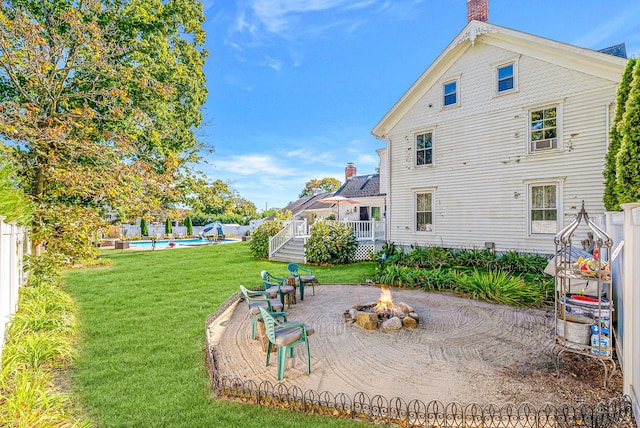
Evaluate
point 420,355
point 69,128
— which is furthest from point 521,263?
point 69,128

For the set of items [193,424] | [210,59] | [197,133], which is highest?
[210,59]

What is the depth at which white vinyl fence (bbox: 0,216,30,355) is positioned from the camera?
383 cm

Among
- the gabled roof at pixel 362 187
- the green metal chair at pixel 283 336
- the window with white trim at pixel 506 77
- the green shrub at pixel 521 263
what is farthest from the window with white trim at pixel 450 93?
the green metal chair at pixel 283 336

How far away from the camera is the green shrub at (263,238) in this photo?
1705 centimetres

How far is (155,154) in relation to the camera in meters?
14.0

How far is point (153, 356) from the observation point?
15.4 ft

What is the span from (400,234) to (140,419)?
1286 cm

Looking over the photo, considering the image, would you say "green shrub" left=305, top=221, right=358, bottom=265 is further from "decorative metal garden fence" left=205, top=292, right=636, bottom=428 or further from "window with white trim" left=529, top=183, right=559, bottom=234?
"decorative metal garden fence" left=205, top=292, right=636, bottom=428

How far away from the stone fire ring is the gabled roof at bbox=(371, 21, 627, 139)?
854cm

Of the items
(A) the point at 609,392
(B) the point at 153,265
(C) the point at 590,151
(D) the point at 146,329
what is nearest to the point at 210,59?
(B) the point at 153,265

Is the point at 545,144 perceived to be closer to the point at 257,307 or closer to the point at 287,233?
the point at 257,307

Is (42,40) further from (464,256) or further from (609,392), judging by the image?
(464,256)

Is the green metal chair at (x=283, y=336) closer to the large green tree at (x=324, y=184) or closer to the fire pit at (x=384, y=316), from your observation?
the fire pit at (x=384, y=316)

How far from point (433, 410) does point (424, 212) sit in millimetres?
11570
